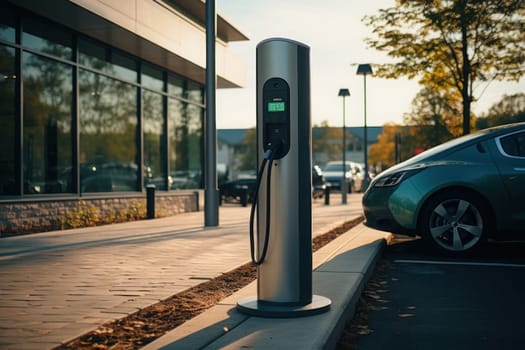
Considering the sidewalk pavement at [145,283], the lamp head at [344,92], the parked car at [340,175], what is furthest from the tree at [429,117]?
the sidewalk pavement at [145,283]

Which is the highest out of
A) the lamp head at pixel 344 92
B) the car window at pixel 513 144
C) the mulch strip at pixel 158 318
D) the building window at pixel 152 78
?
the lamp head at pixel 344 92

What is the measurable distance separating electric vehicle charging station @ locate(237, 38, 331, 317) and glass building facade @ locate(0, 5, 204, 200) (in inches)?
311

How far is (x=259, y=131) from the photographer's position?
14.5ft

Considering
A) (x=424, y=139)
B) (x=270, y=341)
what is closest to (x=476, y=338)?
(x=270, y=341)

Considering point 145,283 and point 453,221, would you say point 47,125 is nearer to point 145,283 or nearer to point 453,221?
point 145,283

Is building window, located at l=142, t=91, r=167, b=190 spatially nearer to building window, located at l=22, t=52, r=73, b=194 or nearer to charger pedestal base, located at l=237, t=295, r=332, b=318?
building window, located at l=22, t=52, r=73, b=194

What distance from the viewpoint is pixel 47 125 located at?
12.3 meters

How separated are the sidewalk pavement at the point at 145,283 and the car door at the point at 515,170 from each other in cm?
162

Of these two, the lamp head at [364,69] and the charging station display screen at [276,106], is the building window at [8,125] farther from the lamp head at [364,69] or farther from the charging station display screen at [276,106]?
the lamp head at [364,69]

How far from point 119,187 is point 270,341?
1195cm

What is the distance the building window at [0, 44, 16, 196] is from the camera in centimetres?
1101

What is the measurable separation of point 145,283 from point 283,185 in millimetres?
1985

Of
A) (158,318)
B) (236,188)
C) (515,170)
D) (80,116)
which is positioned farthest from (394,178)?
(236,188)

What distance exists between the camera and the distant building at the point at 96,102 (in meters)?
11.3
